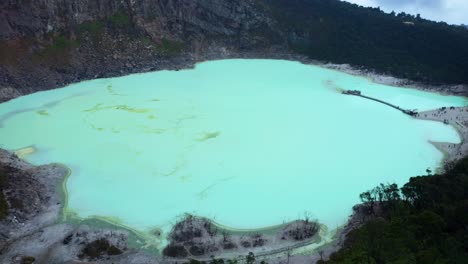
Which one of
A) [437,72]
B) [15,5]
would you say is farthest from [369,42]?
[15,5]

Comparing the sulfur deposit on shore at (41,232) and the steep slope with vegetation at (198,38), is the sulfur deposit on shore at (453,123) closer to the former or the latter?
the steep slope with vegetation at (198,38)

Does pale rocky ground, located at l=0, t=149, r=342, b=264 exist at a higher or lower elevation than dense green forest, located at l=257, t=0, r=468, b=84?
lower

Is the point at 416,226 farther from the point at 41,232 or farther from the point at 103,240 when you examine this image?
the point at 41,232

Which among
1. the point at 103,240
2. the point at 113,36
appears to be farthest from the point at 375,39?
the point at 103,240

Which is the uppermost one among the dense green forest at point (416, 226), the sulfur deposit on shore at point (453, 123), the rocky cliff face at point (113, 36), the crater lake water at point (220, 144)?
the rocky cliff face at point (113, 36)

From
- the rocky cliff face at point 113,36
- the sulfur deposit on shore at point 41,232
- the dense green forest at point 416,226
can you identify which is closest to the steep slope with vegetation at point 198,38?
the rocky cliff face at point 113,36

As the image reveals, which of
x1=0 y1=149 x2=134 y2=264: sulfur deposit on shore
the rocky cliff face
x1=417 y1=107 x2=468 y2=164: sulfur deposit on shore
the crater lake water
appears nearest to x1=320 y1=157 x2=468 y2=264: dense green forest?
the crater lake water

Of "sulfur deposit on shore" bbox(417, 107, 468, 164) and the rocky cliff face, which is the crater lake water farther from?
the rocky cliff face
